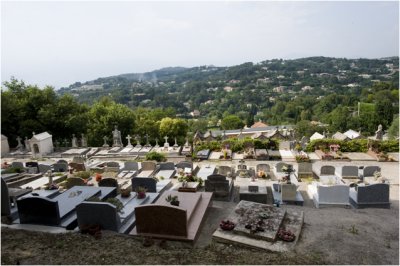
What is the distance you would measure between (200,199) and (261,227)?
2.70 metres

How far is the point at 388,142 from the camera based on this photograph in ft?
63.6

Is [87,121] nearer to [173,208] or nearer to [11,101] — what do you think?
[11,101]

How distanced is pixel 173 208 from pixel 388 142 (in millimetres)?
16416

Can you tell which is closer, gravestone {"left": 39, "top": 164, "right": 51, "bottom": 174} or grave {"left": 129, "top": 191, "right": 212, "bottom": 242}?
grave {"left": 129, "top": 191, "right": 212, "bottom": 242}

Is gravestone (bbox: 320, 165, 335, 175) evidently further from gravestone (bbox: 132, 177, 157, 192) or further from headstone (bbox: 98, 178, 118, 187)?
headstone (bbox: 98, 178, 118, 187)

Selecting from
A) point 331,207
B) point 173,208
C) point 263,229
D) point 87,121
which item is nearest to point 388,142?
point 331,207

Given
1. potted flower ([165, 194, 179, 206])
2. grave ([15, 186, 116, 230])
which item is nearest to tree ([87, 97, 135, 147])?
grave ([15, 186, 116, 230])

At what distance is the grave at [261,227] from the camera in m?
7.75

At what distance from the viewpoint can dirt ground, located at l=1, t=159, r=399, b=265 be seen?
6816 millimetres

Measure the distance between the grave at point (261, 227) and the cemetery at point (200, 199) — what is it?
0.08ft

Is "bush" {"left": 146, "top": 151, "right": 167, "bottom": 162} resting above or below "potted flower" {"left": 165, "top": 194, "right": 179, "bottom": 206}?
below

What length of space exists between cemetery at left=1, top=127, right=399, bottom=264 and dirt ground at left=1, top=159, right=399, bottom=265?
23 centimetres

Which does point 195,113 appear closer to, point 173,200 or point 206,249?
point 173,200

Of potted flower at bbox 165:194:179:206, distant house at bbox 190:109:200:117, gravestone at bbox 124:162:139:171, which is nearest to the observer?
potted flower at bbox 165:194:179:206
